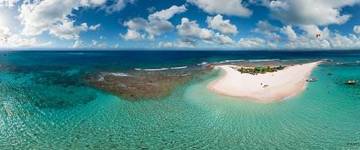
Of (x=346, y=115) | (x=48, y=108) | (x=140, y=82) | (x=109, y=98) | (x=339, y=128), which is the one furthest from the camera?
(x=140, y=82)

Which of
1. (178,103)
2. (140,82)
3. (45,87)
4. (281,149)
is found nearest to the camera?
(281,149)

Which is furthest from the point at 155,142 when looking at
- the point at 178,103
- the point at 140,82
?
the point at 140,82

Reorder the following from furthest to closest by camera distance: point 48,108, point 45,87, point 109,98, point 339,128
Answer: point 45,87
point 109,98
point 48,108
point 339,128

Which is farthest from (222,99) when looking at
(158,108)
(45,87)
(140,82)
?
(45,87)

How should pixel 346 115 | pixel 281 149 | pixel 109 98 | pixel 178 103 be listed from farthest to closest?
pixel 109 98 → pixel 178 103 → pixel 346 115 → pixel 281 149

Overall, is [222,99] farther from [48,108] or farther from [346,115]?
[48,108]

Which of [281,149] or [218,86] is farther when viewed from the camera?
[218,86]

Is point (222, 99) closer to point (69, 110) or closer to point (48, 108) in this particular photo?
point (69, 110)

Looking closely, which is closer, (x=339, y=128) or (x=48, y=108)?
(x=339, y=128)
